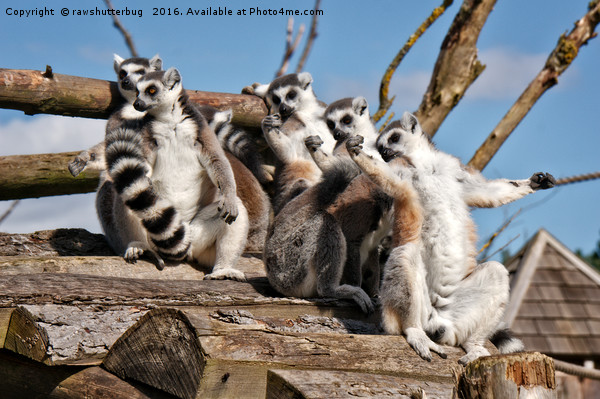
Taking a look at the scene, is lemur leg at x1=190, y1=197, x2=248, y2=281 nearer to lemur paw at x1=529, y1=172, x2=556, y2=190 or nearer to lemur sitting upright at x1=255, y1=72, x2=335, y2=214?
lemur sitting upright at x1=255, y1=72, x2=335, y2=214

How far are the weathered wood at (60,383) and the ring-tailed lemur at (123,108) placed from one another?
2.06 metres

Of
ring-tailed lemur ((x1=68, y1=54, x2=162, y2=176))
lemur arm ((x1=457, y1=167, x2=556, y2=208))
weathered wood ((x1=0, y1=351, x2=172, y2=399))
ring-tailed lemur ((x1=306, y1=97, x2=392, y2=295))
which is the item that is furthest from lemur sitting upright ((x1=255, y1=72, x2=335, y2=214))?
weathered wood ((x1=0, y1=351, x2=172, y2=399))

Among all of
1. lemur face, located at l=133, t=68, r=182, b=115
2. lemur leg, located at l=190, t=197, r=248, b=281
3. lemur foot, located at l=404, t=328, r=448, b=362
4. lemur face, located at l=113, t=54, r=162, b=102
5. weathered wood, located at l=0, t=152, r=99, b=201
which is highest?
lemur face, located at l=113, t=54, r=162, b=102

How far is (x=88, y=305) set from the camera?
13.7 ft

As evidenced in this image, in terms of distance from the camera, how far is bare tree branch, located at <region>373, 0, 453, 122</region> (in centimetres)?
796

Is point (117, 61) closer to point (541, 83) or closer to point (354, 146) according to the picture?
point (354, 146)

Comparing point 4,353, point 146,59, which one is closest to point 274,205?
point 146,59

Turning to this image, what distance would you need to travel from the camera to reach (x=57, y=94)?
6422mm

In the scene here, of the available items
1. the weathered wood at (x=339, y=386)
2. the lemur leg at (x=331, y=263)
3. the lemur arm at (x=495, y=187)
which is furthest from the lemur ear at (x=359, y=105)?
the weathered wood at (x=339, y=386)

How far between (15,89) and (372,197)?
333cm

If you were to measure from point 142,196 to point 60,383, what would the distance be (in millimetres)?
1813

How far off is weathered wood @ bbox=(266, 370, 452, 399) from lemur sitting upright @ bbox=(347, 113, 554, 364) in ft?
2.32

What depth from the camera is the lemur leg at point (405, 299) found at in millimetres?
4363

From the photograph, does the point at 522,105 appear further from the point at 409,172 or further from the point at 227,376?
the point at 227,376
